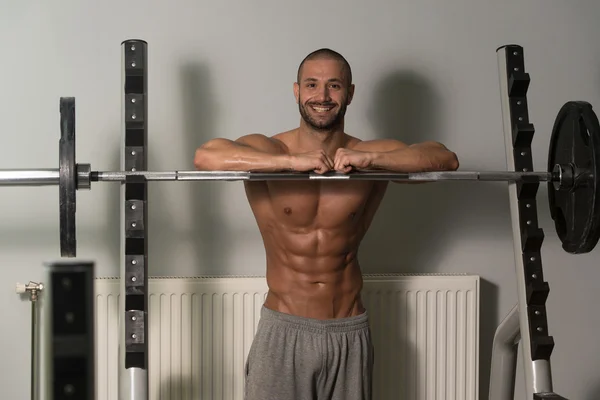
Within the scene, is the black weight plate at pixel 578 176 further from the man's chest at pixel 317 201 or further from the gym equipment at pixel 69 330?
the gym equipment at pixel 69 330

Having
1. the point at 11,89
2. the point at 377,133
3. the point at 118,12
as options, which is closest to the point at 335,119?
the point at 377,133

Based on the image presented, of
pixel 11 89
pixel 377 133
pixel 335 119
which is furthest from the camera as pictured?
pixel 377 133

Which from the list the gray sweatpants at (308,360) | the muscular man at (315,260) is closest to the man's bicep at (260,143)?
the muscular man at (315,260)

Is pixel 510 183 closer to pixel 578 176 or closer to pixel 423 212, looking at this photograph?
pixel 578 176

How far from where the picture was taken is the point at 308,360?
195 cm

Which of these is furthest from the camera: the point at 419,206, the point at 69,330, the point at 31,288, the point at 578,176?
the point at 419,206

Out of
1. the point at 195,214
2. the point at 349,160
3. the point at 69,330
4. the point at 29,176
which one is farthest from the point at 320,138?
the point at 69,330

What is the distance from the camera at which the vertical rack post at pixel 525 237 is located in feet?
5.96

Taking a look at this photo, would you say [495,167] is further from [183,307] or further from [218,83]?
[183,307]

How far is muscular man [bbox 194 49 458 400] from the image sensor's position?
1.96 m

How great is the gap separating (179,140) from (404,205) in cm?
84

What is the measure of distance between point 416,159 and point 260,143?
1.42 ft

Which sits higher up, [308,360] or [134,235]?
[134,235]

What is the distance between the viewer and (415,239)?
2605 millimetres
